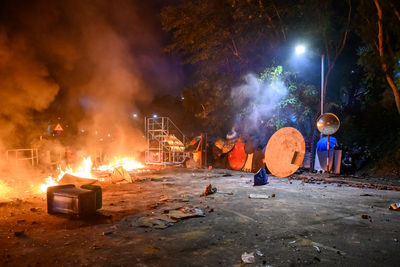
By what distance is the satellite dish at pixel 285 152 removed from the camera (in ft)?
39.9

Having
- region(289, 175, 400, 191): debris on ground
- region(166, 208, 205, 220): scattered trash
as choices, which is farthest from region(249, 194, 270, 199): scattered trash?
region(289, 175, 400, 191): debris on ground

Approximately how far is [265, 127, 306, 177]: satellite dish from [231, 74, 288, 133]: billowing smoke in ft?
10.3

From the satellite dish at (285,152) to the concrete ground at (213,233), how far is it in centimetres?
385

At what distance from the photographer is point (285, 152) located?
12.6m

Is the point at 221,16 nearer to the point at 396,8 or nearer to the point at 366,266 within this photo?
the point at 396,8

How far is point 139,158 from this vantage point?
22.7 m

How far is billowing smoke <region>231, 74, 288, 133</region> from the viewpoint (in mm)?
15239

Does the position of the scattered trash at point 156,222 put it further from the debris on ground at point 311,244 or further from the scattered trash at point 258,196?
the scattered trash at point 258,196

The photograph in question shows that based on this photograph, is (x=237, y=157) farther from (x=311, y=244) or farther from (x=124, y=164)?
(x=311, y=244)

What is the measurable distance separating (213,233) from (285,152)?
8553 millimetres

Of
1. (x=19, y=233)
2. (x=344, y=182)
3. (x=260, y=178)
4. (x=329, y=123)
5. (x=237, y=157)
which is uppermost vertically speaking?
(x=329, y=123)

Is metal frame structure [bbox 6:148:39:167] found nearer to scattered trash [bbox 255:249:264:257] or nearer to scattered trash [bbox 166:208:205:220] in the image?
scattered trash [bbox 166:208:205:220]

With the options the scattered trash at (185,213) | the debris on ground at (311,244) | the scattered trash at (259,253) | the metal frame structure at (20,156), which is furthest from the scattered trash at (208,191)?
the metal frame structure at (20,156)

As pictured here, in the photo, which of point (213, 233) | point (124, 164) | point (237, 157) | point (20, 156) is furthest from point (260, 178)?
point (20, 156)
